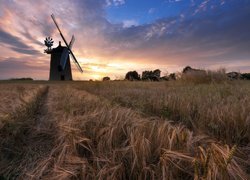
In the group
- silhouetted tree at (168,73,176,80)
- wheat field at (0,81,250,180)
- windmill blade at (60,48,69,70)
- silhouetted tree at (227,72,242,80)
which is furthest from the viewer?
windmill blade at (60,48,69,70)

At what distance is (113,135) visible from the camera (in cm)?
233

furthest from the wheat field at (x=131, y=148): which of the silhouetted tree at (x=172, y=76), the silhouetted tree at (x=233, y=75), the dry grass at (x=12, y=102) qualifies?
the silhouetted tree at (x=172, y=76)

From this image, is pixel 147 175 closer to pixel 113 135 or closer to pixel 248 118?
pixel 113 135

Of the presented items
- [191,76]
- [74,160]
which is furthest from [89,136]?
[191,76]

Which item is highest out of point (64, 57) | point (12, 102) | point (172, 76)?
point (64, 57)

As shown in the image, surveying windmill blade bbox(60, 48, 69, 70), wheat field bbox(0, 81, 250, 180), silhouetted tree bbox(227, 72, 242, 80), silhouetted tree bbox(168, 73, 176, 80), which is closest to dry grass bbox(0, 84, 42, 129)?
wheat field bbox(0, 81, 250, 180)

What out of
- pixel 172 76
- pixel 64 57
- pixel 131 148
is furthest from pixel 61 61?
pixel 131 148

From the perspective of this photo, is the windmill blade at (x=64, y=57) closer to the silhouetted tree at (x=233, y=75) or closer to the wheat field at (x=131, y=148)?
the silhouetted tree at (x=233, y=75)

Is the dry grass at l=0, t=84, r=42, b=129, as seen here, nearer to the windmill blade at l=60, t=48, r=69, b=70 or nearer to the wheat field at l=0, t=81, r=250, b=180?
the wheat field at l=0, t=81, r=250, b=180

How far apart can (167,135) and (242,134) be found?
1.01 m

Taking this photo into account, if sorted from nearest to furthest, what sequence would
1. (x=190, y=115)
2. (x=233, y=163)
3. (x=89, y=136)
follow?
1. (x=233, y=163)
2. (x=89, y=136)
3. (x=190, y=115)

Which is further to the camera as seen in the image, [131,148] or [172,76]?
[172,76]

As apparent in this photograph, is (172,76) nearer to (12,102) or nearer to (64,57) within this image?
(12,102)

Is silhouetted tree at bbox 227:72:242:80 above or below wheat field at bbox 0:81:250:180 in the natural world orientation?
above
